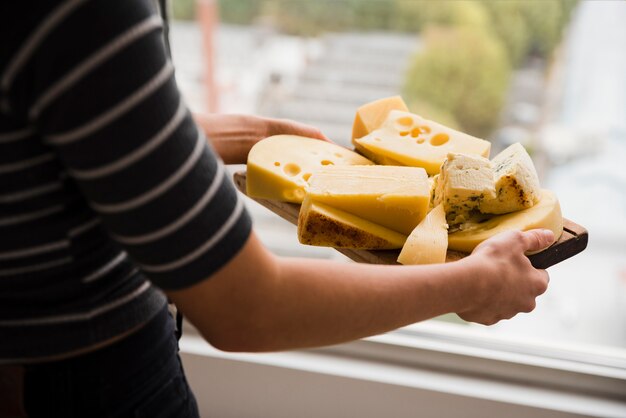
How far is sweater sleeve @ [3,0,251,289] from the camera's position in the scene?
0.43 meters

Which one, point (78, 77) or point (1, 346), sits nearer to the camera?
point (78, 77)

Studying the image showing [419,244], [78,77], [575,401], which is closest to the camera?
[78,77]

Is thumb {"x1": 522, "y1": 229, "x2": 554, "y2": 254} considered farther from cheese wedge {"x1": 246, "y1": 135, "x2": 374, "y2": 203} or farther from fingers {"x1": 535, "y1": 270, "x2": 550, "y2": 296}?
cheese wedge {"x1": 246, "y1": 135, "x2": 374, "y2": 203}

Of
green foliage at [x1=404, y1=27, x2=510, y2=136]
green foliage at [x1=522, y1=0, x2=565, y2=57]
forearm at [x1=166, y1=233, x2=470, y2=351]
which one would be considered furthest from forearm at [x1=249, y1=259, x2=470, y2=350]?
green foliage at [x1=404, y1=27, x2=510, y2=136]

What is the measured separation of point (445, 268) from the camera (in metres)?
0.63

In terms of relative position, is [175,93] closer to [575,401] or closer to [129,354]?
[129,354]

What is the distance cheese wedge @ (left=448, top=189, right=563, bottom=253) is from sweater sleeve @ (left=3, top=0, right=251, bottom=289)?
0.32 m

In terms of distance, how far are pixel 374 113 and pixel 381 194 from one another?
0.25m

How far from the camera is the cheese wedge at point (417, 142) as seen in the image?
2.81 feet

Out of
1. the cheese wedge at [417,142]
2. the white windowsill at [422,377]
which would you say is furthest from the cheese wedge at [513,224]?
the white windowsill at [422,377]

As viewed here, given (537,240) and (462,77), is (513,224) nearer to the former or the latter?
(537,240)

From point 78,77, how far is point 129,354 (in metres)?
0.28

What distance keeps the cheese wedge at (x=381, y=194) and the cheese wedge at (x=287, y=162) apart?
0.05 m

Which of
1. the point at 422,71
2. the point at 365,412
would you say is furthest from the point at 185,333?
the point at 422,71
